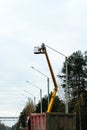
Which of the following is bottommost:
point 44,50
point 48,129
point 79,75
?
point 48,129

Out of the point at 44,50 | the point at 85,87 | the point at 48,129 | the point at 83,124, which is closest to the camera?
the point at 48,129

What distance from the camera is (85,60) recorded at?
130 meters

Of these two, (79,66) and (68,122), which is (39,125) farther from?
(79,66)

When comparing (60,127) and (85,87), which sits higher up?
(85,87)

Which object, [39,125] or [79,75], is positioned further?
[79,75]

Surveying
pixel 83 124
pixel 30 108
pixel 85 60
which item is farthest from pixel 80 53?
pixel 83 124

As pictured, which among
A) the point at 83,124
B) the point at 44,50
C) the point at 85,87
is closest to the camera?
the point at 44,50

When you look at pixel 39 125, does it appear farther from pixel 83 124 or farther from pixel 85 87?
Result: pixel 85 87

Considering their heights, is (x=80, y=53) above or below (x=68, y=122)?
above

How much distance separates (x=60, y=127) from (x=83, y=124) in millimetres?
58829

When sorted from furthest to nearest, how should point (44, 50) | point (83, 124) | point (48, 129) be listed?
point (83, 124), point (44, 50), point (48, 129)

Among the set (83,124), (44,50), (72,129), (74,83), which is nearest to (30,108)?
(74,83)

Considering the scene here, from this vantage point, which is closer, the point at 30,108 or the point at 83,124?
the point at 83,124

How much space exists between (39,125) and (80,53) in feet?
332
